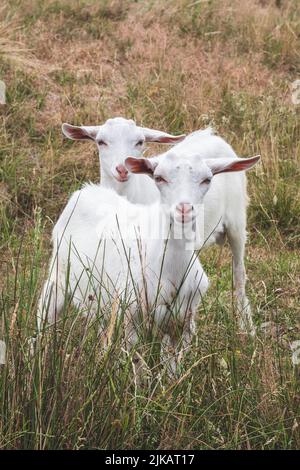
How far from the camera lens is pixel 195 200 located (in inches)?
200

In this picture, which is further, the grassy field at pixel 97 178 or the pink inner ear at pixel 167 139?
the pink inner ear at pixel 167 139

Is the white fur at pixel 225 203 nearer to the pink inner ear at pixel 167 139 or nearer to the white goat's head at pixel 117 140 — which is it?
the pink inner ear at pixel 167 139

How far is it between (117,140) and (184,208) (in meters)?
2.45

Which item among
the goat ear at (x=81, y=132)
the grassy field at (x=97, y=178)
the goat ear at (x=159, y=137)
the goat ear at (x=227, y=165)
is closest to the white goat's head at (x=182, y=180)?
the goat ear at (x=227, y=165)

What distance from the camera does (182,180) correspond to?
5.09 m

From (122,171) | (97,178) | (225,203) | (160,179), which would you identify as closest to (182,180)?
(160,179)

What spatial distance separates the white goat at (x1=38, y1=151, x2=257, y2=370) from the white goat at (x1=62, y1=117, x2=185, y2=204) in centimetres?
104

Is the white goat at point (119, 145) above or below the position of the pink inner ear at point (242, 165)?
above

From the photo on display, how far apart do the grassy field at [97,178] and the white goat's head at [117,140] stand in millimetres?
736

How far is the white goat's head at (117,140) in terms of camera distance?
721 centimetres
